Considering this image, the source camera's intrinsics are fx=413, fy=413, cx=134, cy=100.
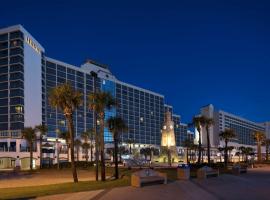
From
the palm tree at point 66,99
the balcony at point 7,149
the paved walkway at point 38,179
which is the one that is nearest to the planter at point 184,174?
the palm tree at point 66,99

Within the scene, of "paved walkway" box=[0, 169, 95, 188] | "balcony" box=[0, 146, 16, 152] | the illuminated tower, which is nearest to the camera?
"paved walkway" box=[0, 169, 95, 188]

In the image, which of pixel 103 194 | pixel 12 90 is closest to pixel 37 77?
pixel 12 90

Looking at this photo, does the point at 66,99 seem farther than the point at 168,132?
No

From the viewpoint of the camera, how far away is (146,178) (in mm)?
27656

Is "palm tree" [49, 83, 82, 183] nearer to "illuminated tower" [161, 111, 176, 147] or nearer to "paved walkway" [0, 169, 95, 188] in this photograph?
"paved walkway" [0, 169, 95, 188]

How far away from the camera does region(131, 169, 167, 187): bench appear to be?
89.1 feet

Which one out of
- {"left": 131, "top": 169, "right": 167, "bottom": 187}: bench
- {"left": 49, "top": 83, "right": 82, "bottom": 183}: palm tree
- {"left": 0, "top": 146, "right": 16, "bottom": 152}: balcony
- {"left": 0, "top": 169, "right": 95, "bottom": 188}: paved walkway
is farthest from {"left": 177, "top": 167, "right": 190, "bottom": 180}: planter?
{"left": 0, "top": 146, "right": 16, "bottom": 152}: balcony

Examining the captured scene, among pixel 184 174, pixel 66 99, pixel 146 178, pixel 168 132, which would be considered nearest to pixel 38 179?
pixel 66 99

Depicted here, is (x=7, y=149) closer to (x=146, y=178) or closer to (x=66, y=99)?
(x=66, y=99)

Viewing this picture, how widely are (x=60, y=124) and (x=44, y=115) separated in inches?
481

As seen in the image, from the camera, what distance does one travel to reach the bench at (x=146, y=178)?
89.1 feet

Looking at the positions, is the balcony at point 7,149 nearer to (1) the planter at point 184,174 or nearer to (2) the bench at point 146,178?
(1) the planter at point 184,174

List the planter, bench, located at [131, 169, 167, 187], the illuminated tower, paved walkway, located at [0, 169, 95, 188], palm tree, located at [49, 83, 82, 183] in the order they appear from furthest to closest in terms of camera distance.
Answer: the illuminated tower, palm tree, located at [49, 83, 82, 183], paved walkway, located at [0, 169, 95, 188], the planter, bench, located at [131, 169, 167, 187]

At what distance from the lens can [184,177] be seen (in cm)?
3375
